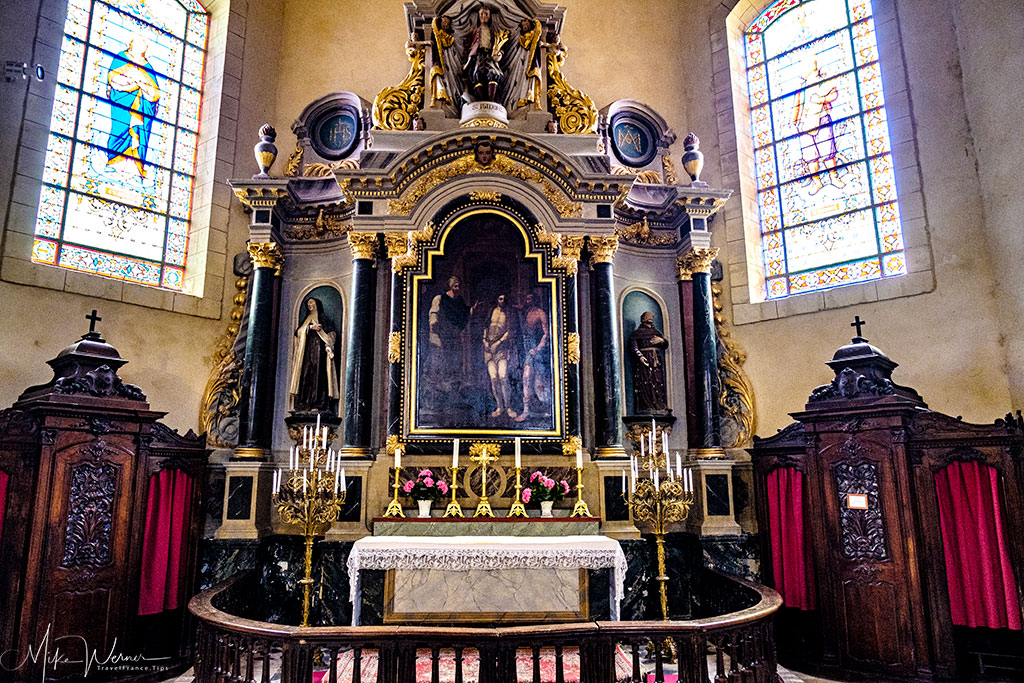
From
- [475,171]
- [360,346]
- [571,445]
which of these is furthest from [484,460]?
[475,171]

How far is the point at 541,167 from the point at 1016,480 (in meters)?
6.15

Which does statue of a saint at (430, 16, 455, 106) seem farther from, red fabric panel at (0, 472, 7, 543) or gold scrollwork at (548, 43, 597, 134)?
red fabric panel at (0, 472, 7, 543)

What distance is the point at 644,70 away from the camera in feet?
36.6

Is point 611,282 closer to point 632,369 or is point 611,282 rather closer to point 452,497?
point 632,369

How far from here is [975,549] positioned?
21.3ft

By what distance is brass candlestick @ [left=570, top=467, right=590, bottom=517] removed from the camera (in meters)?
8.04

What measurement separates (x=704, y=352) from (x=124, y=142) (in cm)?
838

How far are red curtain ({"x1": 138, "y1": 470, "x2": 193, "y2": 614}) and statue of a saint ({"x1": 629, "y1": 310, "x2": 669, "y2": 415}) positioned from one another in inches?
222

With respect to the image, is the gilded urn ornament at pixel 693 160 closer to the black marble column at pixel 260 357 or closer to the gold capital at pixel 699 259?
the gold capital at pixel 699 259

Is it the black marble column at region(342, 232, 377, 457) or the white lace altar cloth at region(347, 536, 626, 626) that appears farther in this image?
the black marble column at region(342, 232, 377, 457)

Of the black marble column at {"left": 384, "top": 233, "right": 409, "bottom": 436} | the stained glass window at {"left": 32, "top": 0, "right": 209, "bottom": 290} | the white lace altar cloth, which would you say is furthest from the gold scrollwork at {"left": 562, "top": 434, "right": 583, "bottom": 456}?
the stained glass window at {"left": 32, "top": 0, "right": 209, "bottom": 290}

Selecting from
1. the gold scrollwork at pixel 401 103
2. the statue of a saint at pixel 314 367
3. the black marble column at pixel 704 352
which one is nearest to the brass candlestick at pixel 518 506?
the black marble column at pixel 704 352
